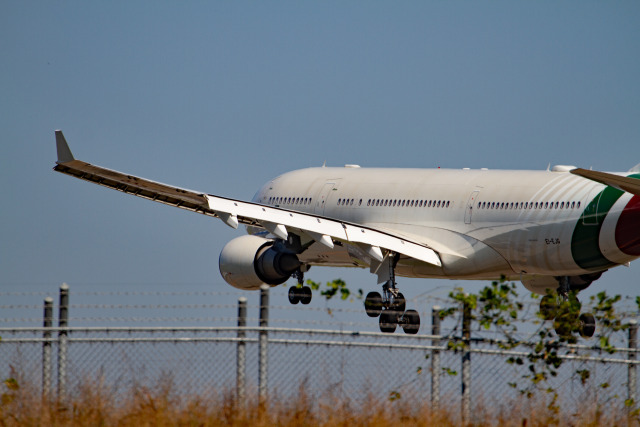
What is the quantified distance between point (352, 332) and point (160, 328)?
241cm

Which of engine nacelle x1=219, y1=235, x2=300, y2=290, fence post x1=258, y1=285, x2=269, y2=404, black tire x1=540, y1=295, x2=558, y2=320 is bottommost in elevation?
fence post x1=258, y1=285, x2=269, y2=404

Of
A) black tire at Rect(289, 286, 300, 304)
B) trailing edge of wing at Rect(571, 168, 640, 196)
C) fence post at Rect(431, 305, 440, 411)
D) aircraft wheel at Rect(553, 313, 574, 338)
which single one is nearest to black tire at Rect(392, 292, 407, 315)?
→ black tire at Rect(289, 286, 300, 304)

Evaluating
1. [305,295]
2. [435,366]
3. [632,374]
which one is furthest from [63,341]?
Answer: [305,295]

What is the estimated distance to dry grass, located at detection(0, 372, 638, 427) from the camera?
48.3 ft

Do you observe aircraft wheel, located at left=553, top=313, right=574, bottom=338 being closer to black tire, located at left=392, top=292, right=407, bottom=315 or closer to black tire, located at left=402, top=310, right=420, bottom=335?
black tire, located at left=392, top=292, right=407, bottom=315

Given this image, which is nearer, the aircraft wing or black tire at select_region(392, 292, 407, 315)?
the aircraft wing

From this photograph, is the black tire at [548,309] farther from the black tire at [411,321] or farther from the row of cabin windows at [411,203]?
the row of cabin windows at [411,203]

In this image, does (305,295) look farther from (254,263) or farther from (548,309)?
(548,309)

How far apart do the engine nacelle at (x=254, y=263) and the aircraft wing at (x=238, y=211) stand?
275 centimetres

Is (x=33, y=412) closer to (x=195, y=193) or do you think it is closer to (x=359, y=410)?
(x=359, y=410)

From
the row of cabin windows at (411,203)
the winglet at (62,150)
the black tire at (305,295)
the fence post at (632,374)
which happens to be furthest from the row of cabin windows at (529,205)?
the fence post at (632,374)

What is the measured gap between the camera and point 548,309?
55.6 ft

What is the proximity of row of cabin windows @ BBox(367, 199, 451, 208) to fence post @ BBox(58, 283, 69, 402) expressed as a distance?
65.6 feet

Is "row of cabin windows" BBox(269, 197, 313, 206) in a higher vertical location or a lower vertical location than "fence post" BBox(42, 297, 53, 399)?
higher
